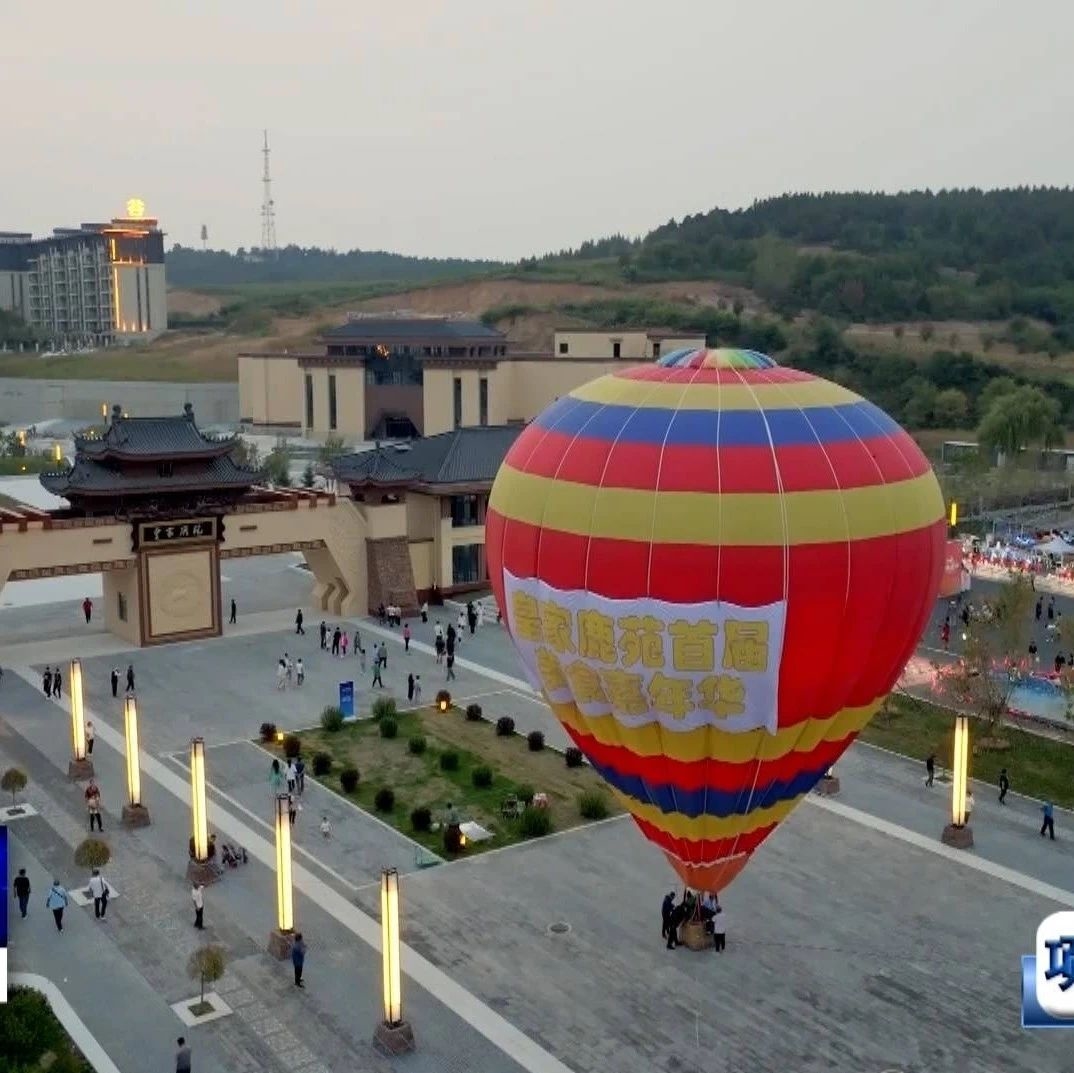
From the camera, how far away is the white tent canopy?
143 ft

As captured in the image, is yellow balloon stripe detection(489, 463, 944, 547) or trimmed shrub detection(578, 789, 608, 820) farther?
trimmed shrub detection(578, 789, 608, 820)

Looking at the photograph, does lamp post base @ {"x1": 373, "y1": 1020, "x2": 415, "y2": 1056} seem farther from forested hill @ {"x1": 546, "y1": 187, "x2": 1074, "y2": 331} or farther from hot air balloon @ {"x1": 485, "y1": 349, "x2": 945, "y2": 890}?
forested hill @ {"x1": 546, "y1": 187, "x2": 1074, "y2": 331}

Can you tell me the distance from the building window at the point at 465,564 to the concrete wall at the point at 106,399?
53.0 metres

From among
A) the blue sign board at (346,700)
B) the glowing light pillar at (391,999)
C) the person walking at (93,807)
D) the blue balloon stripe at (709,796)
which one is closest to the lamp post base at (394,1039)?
the glowing light pillar at (391,999)

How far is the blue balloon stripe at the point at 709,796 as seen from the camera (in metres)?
14.8

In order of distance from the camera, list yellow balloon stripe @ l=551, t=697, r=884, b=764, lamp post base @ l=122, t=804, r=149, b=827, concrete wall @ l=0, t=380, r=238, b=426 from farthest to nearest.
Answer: concrete wall @ l=0, t=380, r=238, b=426 < lamp post base @ l=122, t=804, r=149, b=827 < yellow balloon stripe @ l=551, t=697, r=884, b=764

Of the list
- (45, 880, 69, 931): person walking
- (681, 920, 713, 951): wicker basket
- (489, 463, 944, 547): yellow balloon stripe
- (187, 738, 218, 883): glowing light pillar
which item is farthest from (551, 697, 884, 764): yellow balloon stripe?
(45, 880, 69, 931): person walking

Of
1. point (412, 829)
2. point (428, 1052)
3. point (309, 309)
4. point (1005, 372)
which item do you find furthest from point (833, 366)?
point (428, 1052)

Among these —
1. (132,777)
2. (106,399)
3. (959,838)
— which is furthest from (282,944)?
(106,399)

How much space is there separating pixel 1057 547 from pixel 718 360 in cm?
3213

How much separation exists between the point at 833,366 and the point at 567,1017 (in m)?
80.7

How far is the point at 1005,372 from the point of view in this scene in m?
86.4

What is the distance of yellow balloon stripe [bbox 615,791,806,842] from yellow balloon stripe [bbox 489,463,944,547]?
344cm

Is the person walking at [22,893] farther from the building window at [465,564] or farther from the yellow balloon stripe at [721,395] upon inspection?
the building window at [465,564]
